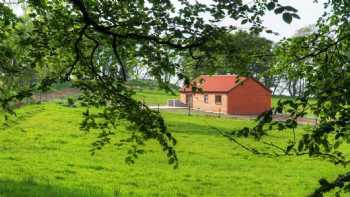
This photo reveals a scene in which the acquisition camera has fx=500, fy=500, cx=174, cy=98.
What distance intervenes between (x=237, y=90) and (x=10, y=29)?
5873 cm

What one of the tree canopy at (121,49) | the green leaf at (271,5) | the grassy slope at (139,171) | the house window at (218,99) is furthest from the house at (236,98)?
the green leaf at (271,5)

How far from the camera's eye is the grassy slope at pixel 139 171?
47.3 ft

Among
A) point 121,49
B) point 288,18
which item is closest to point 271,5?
point 288,18

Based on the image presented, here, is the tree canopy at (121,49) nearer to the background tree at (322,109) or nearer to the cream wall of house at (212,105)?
the background tree at (322,109)

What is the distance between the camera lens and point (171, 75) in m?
6.94

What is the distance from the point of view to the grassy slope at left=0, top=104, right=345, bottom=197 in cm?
1441

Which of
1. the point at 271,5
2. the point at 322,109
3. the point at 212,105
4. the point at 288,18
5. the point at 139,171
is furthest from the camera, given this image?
the point at 212,105

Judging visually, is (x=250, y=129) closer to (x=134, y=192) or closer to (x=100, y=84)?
(x=100, y=84)

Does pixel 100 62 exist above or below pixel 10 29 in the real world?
below

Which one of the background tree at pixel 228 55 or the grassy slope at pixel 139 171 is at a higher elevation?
the background tree at pixel 228 55

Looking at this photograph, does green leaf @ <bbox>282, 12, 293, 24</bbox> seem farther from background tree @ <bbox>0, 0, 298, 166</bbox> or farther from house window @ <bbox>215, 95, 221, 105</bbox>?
house window @ <bbox>215, 95, 221, 105</bbox>

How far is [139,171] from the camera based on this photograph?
18.0 metres

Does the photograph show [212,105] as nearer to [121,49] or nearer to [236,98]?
[236,98]

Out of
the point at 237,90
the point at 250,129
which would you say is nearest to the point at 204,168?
the point at 250,129
